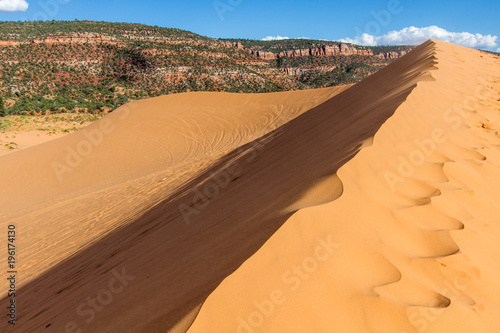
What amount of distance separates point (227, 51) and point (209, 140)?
4821 cm

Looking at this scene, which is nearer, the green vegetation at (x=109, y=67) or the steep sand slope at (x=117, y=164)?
the steep sand slope at (x=117, y=164)

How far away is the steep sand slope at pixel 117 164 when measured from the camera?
6289 millimetres

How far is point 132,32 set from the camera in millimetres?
57219

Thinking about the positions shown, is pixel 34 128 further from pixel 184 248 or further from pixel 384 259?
pixel 384 259

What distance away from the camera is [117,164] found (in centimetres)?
1360

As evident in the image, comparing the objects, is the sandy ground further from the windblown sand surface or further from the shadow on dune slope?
the shadow on dune slope

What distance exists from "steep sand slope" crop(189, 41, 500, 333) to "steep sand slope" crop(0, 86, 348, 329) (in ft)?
3.70

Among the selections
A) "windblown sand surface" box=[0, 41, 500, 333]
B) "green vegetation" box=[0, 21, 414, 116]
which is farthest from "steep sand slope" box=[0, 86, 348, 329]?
"green vegetation" box=[0, 21, 414, 116]

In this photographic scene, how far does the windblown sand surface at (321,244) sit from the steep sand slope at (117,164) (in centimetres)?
15

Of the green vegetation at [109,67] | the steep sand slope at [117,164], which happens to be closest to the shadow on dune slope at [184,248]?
the steep sand slope at [117,164]

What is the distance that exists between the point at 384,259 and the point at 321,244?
1.24 feet

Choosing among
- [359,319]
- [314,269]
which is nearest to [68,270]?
[314,269]

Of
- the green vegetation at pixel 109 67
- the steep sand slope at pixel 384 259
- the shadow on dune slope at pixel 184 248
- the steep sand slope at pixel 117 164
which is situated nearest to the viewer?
the steep sand slope at pixel 384 259

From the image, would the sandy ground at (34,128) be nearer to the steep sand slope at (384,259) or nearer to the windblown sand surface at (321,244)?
the windblown sand surface at (321,244)
